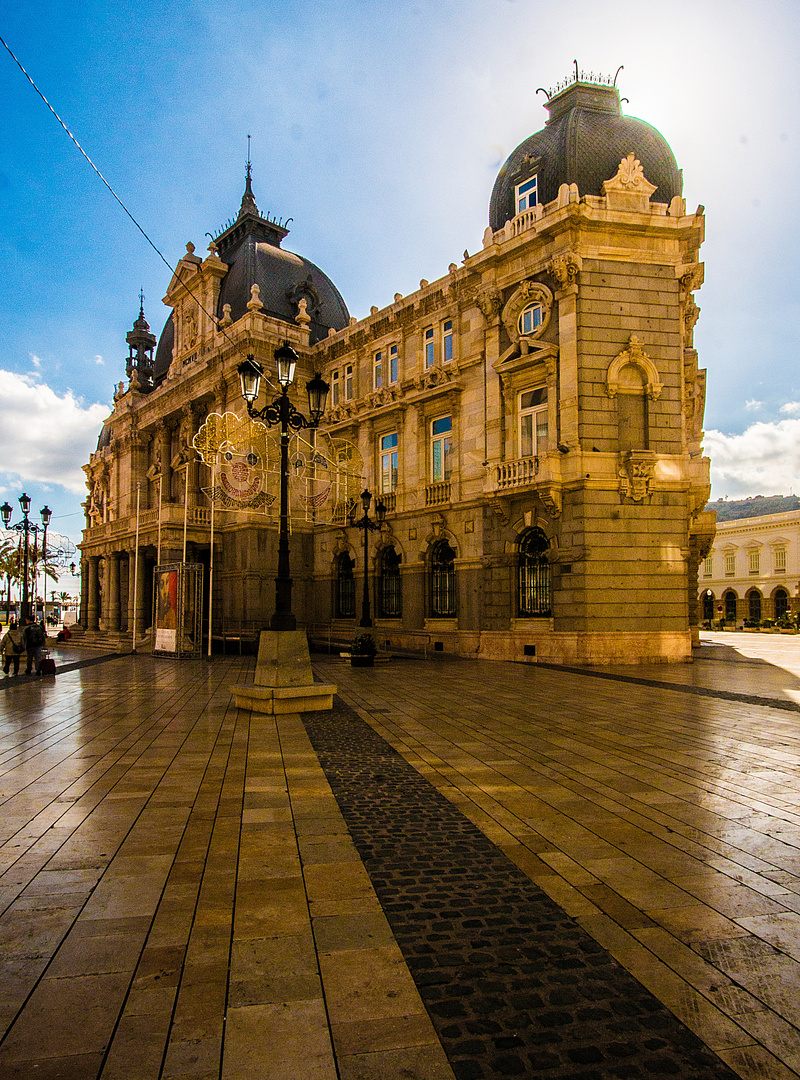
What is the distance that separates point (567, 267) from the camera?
20.7m

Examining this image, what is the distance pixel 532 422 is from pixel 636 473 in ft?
13.4

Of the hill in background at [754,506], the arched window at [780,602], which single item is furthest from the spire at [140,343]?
the hill in background at [754,506]

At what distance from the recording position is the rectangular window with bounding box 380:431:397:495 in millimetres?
28562

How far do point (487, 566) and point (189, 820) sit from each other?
1822 cm

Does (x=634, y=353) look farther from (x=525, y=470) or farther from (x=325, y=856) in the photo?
(x=325, y=856)

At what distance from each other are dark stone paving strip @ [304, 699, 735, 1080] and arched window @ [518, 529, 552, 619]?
16551 millimetres

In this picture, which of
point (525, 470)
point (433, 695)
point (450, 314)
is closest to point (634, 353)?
point (525, 470)

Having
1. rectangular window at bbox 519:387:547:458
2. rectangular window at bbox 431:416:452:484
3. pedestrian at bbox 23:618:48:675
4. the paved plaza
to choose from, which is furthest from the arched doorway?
the paved plaza

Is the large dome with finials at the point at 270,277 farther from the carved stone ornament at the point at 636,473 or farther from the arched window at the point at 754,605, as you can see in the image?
the arched window at the point at 754,605

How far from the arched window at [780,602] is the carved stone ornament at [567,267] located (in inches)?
2516

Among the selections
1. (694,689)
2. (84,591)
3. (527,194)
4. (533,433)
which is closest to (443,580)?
(533,433)

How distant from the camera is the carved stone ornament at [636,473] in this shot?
20219mm

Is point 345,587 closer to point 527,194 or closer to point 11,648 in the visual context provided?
point 11,648

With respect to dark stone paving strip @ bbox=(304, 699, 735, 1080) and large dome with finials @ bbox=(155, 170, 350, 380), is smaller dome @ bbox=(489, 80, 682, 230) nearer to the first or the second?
large dome with finials @ bbox=(155, 170, 350, 380)
